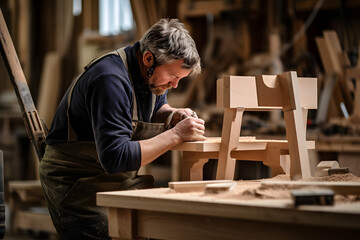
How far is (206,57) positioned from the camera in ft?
24.8

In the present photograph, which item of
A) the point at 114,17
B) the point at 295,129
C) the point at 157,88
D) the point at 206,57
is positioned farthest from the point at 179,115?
the point at 114,17

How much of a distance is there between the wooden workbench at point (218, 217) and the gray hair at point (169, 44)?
2.62ft

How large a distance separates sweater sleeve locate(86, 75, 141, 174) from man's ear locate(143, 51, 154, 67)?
28 centimetres

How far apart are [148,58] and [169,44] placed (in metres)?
0.15

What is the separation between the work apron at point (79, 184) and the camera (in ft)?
9.44

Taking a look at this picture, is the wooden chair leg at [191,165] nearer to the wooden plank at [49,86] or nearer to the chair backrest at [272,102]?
the chair backrest at [272,102]

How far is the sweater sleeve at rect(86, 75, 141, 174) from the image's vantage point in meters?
2.59

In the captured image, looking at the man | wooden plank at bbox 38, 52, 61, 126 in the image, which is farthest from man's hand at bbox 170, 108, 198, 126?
wooden plank at bbox 38, 52, 61, 126

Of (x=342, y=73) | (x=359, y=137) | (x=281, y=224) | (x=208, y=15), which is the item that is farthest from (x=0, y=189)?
(x=208, y=15)

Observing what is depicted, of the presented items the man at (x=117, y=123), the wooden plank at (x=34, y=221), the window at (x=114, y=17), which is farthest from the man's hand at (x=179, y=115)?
the window at (x=114, y=17)

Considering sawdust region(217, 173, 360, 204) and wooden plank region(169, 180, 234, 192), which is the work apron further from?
sawdust region(217, 173, 360, 204)

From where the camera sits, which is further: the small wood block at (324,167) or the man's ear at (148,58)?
the man's ear at (148,58)

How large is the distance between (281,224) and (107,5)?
810 cm

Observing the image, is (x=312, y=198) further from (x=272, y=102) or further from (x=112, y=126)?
(x=112, y=126)
